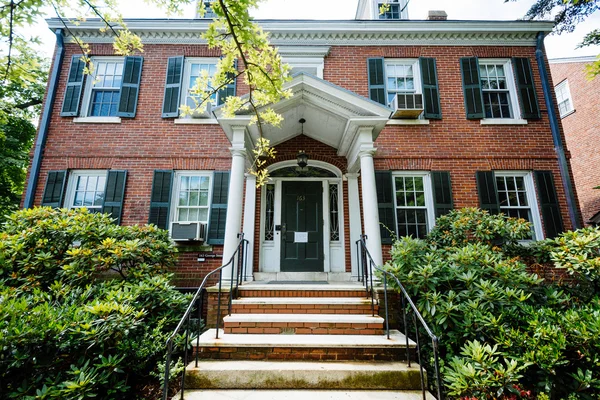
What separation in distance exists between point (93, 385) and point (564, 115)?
16677 millimetres

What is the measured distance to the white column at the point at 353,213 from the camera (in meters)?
6.28

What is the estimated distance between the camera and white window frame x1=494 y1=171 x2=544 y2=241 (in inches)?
253

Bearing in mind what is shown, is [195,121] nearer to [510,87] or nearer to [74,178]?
[74,178]

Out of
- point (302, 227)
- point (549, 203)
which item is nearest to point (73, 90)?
point (302, 227)

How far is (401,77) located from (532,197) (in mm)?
4263

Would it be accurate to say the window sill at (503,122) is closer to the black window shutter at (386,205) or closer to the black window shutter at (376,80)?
the black window shutter at (376,80)

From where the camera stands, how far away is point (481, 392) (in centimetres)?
258

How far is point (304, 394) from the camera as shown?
9.41 feet

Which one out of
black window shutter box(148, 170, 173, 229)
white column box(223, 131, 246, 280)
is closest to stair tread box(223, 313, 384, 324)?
white column box(223, 131, 246, 280)

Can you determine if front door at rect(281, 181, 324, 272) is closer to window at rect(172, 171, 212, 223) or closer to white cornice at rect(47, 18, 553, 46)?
window at rect(172, 171, 212, 223)

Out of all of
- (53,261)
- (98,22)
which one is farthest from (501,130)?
(98,22)

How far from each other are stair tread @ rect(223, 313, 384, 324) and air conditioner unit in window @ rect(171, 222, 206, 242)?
2474 millimetres

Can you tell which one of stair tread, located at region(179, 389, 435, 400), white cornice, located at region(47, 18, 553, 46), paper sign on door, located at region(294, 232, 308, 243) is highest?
white cornice, located at region(47, 18, 553, 46)

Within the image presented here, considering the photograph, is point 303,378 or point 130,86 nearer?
point 303,378
